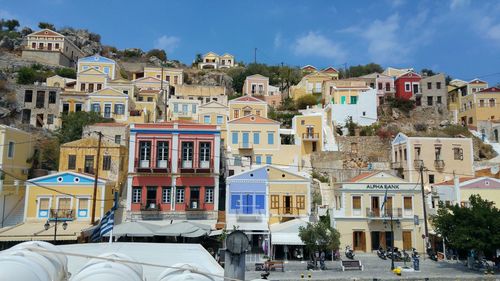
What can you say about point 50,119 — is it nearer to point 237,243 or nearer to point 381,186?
point 381,186

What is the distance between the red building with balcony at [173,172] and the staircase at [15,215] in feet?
26.7

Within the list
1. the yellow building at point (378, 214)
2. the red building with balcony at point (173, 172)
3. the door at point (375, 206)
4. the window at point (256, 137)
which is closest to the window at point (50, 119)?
the red building with balcony at point (173, 172)

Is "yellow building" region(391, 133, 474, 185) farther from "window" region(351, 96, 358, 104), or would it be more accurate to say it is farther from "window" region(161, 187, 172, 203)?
"window" region(161, 187, 172, 203)

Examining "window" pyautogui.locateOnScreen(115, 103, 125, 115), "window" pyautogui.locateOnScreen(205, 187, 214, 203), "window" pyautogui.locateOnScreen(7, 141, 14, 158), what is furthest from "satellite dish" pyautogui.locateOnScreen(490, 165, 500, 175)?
"window" pyautogui.locateOnScreen(7, 141, 14, 158)

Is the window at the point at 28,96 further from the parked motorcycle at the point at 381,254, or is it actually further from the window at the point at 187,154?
the parked motorcycle at the point at 381,254

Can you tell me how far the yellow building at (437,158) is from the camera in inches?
1567

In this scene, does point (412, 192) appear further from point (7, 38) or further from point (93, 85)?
point (7, 38)

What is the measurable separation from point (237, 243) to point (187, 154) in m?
26.6

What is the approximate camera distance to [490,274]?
913 inches

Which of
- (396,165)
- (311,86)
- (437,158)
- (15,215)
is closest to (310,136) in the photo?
(396,165)

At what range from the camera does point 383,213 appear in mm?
30672

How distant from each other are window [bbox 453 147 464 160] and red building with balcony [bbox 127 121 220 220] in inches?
961

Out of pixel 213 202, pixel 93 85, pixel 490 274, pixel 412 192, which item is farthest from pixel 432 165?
pixel 93 85

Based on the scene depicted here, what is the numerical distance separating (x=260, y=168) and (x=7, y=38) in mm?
76602
